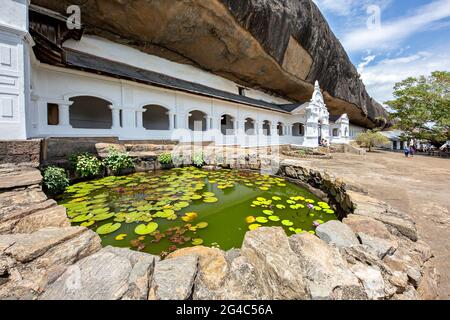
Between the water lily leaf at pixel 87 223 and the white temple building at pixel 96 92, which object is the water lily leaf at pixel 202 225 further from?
the white temple building at pixel 96 92

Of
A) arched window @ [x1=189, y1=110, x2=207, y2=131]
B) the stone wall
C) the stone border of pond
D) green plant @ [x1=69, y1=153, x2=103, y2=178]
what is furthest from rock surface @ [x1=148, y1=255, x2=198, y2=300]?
arched window @ [x1=189, y1=110, x2=207, y2=131]

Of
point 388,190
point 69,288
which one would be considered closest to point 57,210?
point 69,288

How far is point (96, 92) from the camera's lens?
838cm

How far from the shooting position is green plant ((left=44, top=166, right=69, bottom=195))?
452 centimetres

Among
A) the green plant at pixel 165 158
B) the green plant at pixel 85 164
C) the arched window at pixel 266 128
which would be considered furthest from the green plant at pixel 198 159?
the arched window at pixel 266 128

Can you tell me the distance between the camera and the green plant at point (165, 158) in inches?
306

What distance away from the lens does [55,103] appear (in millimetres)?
7578

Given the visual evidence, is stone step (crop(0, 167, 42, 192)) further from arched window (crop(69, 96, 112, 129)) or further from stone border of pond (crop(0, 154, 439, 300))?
arched window (crop(69, 96, 112, 129))

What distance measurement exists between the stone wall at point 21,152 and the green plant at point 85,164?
1.16 metres

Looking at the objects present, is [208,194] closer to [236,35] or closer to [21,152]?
[21,152]

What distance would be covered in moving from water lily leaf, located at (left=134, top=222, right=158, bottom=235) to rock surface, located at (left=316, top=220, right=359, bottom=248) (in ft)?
8.41

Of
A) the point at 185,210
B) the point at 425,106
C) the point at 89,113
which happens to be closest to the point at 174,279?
the point at 185,210

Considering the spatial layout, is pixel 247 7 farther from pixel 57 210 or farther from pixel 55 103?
pixel 57 210

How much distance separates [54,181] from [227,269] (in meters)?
5.02
